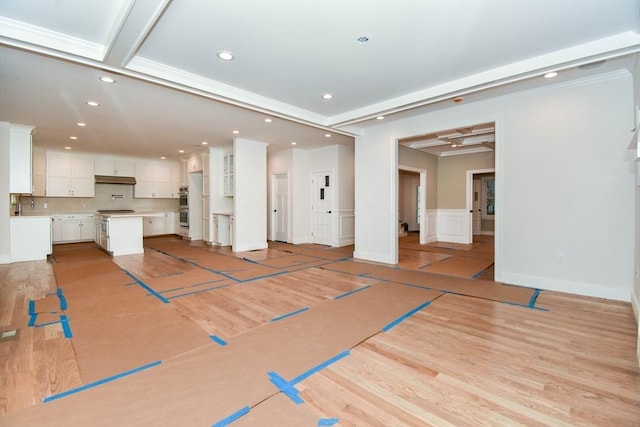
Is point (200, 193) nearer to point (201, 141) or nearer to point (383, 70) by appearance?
point (201, 141)

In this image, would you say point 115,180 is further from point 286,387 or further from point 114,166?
point 286,387

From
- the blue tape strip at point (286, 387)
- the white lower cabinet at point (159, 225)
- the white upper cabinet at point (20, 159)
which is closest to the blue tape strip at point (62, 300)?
the blue tape strip at point (286, 387)

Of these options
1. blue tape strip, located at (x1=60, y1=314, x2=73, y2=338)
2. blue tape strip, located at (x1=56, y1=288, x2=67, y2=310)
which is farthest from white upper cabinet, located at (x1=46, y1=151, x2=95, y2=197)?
blue tape strip, located at (x1=60, y1=314, x2=73, y2=338)

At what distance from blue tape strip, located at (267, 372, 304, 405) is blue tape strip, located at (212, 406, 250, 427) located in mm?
256

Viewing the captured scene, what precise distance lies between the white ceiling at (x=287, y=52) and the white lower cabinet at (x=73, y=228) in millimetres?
4413

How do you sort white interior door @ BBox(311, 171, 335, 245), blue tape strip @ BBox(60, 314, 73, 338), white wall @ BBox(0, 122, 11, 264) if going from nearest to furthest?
blue tape strip @ BBox(60, 314, 73, 338) < white wall @ BBox(0, 122, 11, 264) < white interior door @ BBox(311, 171, 335, 245)

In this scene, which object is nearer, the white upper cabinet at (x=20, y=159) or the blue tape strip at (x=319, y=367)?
the blue tape strip at (x=319, y=367)

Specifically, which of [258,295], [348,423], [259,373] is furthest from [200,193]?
[348,423]

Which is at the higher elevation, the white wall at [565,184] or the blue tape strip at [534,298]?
the white wall at [565,184]

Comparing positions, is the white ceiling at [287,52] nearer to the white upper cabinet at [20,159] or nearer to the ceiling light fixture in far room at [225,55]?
the ceiling light fixture in far room at [225,55]

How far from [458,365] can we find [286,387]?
1266 millimetres

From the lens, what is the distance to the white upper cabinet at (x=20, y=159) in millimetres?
5711

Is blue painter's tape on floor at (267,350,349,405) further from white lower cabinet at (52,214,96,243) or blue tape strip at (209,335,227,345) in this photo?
white lower cabinet at (52,214,96,243)

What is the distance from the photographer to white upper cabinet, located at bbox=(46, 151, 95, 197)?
8219mm
